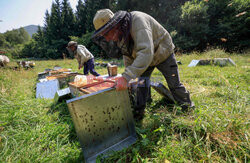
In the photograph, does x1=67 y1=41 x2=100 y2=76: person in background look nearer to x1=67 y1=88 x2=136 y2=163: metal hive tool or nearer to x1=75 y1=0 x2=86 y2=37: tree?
x1=67 y1=88 x2=136 y2=163: metal hive tool

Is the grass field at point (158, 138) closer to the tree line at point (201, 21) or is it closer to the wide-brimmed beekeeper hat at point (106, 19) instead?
the wide-brimmed beekeeper hat at point (106, 19)

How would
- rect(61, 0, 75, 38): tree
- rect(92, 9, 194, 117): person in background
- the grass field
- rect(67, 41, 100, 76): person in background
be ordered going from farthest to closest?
rect(61, 0, 75, 38): tree, rect(67, 41, 100, 76): person in background, rect(92, 9, 194, 117): person in background, the grass field

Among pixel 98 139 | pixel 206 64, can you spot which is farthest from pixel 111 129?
pixel 206 64

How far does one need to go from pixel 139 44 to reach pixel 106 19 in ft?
1.87

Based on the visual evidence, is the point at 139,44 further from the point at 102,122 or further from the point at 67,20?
the point at 67,20

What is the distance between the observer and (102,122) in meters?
1.48

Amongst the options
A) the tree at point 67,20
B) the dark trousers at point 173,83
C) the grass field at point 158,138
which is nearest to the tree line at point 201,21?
the dark trousers at point 173,83

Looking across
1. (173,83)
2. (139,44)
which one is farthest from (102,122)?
(173,83)

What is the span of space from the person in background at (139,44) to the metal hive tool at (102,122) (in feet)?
0.86

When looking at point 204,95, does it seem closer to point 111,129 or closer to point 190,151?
point 190,151

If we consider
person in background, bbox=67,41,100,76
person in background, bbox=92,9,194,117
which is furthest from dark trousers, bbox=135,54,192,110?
person in background, bbox=67,41,100,76

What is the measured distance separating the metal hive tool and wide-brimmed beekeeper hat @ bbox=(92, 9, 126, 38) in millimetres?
742

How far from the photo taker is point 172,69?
6.24 feet

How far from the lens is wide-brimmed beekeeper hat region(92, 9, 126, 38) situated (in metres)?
1.39
